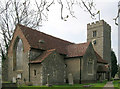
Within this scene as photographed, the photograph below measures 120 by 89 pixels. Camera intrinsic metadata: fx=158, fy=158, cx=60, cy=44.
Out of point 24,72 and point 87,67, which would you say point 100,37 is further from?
point 24,72

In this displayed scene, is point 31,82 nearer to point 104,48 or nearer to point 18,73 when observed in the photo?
point 18,73

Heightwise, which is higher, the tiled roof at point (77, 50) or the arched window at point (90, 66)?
the tiled roof at point (77, 50)

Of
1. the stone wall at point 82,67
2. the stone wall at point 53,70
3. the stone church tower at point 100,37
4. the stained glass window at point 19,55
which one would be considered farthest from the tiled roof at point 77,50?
the stone church tower at point 100,37

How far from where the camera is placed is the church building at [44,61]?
2191cm

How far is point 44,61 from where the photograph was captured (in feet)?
69.8

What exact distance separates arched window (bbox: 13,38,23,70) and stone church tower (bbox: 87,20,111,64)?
20.7m

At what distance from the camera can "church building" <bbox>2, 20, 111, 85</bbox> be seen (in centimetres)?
2191

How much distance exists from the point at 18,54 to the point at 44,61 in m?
6.66

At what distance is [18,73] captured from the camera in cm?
2478

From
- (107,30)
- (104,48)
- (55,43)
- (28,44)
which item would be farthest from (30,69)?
(107,30)

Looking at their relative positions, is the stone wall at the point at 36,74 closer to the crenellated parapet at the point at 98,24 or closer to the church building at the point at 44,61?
the church building at the point at 44,61

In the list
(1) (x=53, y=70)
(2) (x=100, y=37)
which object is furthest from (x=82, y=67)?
(2) (x=100, y=37)

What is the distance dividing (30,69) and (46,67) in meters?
2.83

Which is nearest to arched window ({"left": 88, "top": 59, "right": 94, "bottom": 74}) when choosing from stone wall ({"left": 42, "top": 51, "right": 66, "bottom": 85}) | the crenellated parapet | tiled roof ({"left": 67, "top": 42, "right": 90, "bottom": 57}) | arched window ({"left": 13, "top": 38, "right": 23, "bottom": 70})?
tiled roof ({"left": 67, "top": 42, "right": 90, "bottom": 57})
